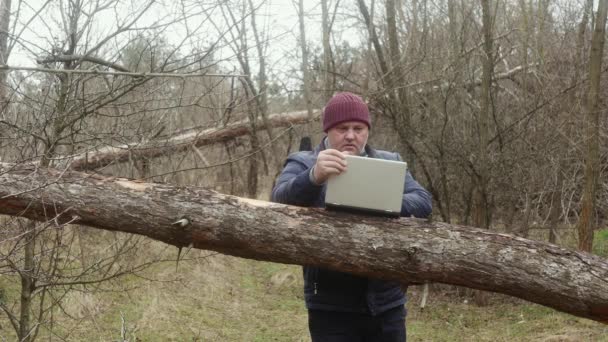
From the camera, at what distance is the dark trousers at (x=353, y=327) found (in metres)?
2.66

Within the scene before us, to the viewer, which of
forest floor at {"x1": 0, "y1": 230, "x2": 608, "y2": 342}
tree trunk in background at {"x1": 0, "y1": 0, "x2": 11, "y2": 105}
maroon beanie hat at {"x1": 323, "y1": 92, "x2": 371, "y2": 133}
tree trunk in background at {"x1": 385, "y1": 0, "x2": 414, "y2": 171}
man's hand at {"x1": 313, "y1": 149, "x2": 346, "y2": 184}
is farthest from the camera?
tree trunk in background at {"x1": 385, "y1": 0, "x2": 414, "y2": 171}

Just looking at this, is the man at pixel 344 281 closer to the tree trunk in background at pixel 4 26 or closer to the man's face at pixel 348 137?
Result: the man's face at pixel 348 137

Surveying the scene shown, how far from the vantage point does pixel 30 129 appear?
379 cm

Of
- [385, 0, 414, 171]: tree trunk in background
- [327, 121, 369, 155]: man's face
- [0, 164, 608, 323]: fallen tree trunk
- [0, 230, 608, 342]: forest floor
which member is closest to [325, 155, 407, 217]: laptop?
[0, 164, 608, 323]: fallen tree trunk

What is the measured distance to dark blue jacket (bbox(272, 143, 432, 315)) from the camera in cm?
266

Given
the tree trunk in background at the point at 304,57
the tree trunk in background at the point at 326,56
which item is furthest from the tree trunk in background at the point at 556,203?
the tree trunk in background at the point at 304,57

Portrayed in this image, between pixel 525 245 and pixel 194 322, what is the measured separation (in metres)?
4.38

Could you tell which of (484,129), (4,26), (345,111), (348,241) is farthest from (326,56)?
(348,241)

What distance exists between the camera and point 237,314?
273 inches

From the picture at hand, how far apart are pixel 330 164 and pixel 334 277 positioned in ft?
2.28

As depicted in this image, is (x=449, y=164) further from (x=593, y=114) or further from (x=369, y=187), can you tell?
(x=369, y=187)

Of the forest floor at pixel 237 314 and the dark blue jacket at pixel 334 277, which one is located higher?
the dark blue jacket at pixel 334 277

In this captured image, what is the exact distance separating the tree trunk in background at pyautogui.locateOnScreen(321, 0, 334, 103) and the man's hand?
208 inches

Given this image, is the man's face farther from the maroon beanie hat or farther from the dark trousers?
the dark trousers
